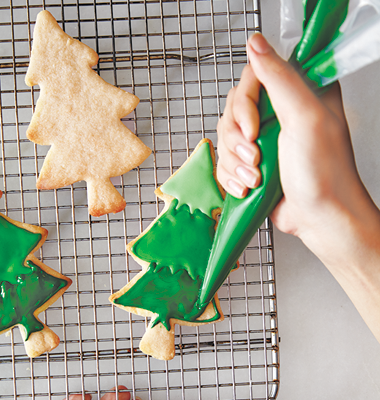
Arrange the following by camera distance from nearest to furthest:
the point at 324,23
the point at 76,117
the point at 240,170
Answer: the point at 324,23 < the point at 240,170 < the point at 76,117

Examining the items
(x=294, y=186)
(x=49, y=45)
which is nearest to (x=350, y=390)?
(x=294, y=186)

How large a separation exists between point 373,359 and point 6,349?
89cm

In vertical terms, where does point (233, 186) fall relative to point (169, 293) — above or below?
above

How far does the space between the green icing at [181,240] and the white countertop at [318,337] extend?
23 cm

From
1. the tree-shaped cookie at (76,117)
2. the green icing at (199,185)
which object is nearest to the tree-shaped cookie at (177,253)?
the green icing at (199,185)

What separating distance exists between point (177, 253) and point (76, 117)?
345 millimetres

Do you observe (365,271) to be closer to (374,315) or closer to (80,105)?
(374,315)

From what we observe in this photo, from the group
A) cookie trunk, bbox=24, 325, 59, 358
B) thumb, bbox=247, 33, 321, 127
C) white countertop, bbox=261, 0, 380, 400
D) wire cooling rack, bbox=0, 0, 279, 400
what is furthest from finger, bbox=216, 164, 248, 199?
cookie trunk, bbox=24, 325, 59, 358

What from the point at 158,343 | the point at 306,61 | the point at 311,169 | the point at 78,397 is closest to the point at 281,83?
the point at 306,61

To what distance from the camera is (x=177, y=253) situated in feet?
2.32

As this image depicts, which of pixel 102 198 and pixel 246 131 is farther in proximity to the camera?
pixel 102 198

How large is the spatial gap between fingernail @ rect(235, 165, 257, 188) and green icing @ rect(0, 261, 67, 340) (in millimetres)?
473

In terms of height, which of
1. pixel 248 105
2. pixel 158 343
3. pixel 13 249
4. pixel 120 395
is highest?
pixel 248 105

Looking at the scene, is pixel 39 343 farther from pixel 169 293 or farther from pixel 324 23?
pixel 324 23
